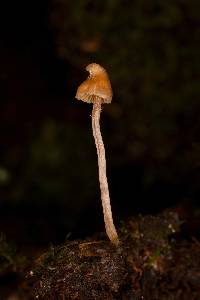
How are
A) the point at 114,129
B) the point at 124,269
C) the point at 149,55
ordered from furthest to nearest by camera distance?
the point at 114,129, the point at 149,55, the point at 124,269

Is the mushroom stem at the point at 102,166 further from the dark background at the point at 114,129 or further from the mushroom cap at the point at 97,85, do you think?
the dark background at the point at 114,129

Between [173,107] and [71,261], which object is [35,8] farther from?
[71,261]

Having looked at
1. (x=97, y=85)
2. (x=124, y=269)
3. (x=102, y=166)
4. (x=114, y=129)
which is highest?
(x=114, y=129)

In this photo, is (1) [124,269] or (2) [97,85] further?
(1) [124,269]

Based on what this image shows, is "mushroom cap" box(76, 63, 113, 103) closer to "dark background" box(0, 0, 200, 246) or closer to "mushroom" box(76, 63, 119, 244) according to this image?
"mushroom" box(76, 63, 119, 244)

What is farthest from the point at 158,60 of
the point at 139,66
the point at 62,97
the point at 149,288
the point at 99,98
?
A: the point at 149,288

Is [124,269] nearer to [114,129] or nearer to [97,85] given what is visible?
[97,85]

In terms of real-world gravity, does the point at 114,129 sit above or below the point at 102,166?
above

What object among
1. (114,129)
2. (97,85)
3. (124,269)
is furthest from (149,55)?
(124,269)
